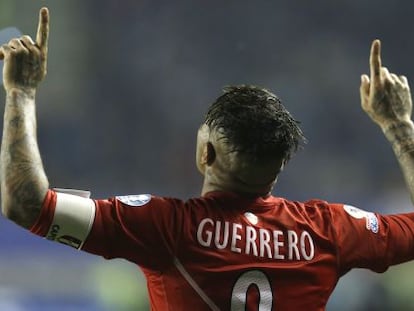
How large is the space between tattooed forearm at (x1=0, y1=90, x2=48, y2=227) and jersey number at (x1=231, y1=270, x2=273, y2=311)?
0.93 feet

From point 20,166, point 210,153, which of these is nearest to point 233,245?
point 210,153

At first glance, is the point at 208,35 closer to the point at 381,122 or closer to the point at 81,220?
the point at 381,122

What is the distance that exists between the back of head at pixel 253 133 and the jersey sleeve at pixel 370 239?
5.3 inches

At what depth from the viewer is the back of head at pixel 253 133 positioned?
107cm

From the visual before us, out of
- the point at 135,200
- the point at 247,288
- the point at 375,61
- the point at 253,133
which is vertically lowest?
the point at 247,288

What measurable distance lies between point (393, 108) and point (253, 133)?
313mm

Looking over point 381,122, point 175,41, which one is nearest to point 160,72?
point 175,41

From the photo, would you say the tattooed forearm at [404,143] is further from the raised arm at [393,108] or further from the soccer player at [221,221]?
the soccer player at [221,221]

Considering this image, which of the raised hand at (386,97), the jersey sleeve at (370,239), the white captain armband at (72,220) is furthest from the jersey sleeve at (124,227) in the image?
the raised hand at (386,97)

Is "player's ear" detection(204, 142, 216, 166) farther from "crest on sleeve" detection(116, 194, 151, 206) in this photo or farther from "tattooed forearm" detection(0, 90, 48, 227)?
"tattooed forearm" detection(0, 90, 48, 227)

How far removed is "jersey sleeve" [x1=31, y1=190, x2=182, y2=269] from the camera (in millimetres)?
982

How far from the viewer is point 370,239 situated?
115 cm

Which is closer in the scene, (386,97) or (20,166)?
(20,166)

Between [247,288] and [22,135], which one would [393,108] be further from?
[22,135]
